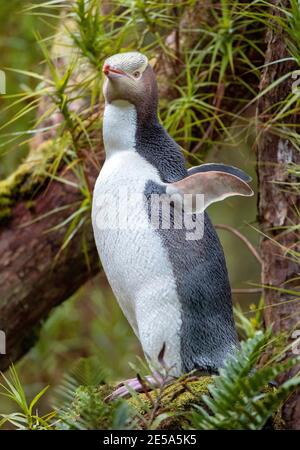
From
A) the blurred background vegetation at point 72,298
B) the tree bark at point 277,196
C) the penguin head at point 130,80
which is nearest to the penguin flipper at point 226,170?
the penguin head at point 130,80

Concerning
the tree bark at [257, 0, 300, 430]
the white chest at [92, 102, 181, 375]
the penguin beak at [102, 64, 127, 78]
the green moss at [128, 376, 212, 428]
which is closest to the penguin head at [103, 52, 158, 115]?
the penguin beak at [102, 64, 127, 78]

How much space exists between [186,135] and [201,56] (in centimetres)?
22

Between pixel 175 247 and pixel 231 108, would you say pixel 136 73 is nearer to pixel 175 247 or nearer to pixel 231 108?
pixel 175 247

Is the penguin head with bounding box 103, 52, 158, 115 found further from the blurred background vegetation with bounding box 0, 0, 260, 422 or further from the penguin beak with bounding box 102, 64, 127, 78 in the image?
the blurred background vegetation with bounding box 0, 0, 260, 422

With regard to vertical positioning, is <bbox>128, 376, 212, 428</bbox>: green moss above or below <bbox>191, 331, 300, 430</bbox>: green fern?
below

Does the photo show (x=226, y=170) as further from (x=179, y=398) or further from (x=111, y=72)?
(x=179, y=398)

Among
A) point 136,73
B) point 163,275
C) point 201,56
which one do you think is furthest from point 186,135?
point 163,275

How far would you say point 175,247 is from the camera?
171cm

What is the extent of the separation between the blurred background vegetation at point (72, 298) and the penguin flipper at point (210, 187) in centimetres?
141

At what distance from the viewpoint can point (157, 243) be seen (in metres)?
1.71

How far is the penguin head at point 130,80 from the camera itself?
69.5 inches

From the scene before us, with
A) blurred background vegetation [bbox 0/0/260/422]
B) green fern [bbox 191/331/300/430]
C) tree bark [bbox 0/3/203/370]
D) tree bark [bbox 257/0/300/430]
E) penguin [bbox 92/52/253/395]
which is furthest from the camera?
blurred background vegetation [bbox 0/0/260/422]

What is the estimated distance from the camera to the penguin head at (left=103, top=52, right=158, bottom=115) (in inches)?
69.5

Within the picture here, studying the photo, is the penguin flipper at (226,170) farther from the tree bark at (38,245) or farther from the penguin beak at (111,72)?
the tree bark at (38,245)
